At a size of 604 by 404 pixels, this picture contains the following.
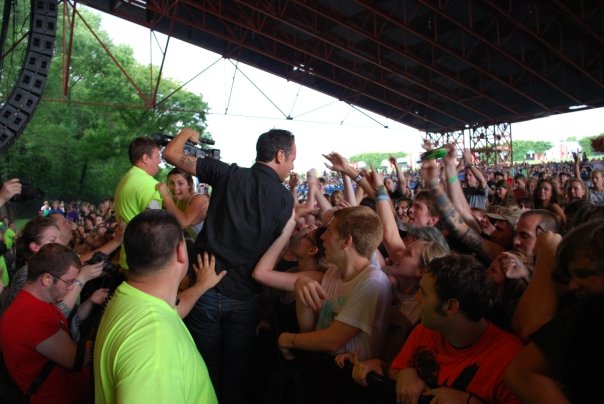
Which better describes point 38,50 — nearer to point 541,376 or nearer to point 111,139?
point 541,376

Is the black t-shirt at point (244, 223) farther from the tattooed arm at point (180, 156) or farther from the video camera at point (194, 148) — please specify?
the video camera at point (194, 148)

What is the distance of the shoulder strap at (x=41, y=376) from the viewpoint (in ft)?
7.82

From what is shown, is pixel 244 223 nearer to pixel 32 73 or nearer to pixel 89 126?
pixel 32 73

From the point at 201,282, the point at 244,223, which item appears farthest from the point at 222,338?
the point at 244,223

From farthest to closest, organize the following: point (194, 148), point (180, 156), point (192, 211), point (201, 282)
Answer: point (192, 211), point (194, 148), point (180, 156), point (201, 282)

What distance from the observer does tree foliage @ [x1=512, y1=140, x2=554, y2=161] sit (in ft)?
190

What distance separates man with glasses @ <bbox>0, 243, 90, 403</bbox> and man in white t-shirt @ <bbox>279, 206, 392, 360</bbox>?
1.21 m

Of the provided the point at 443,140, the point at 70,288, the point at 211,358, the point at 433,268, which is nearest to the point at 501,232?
the point at 433,268

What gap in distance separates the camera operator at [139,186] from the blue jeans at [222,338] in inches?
41.5

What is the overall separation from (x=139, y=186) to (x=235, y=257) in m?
1.31

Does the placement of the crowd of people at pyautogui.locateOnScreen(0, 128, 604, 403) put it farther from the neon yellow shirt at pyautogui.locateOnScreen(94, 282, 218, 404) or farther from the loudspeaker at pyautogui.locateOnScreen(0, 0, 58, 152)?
the loudspeaker at pyautogui.locateOnScreen(0, 0, 58, 152)

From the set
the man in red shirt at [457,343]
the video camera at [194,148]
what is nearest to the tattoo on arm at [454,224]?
the man in red shirt at [457,343]

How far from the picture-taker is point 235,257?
103 inches

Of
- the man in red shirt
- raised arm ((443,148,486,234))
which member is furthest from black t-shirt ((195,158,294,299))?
raised arm ((443,148,486,234))
